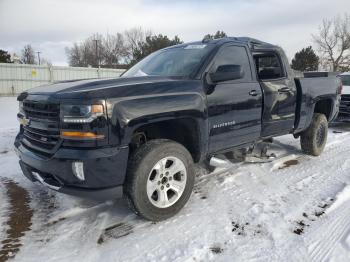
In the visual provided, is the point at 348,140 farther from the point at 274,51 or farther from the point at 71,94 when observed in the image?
the point at 71,94

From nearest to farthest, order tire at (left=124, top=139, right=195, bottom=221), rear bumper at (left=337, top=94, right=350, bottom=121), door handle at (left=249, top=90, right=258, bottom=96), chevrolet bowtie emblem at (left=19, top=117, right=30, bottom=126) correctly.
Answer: tire at (left=124, top=139, right=195, bottom=221) < chevrolet bowtie emblem at (left=19, top=117, right=30, bottom=126) < door handle at (left=249, top=90, right=258, bottom=96) < rear bumper at (left=337, top=94, right=350, bottom=121)

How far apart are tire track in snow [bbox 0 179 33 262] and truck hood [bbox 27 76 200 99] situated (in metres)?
1.29

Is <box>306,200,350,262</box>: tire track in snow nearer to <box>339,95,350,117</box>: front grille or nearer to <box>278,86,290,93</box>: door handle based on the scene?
<box>278,86,290,93</box>: door handle

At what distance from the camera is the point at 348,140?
22.8 feet

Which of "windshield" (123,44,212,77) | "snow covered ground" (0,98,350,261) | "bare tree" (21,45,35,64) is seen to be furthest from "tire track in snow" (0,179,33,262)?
"bare tree" (21,45,35,64)

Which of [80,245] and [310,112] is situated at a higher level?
[310,112]

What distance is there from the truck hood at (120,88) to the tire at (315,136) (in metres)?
3.01

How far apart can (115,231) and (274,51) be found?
3.47 m

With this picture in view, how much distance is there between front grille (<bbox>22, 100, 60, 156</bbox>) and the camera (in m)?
2.81

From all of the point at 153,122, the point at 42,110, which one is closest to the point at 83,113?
the point at 42,110

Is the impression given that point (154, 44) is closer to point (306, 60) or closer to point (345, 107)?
point (306, 60)

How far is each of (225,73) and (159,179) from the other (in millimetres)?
1345

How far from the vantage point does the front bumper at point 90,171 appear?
2715 mm

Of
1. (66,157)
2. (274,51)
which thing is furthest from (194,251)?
(274,51)
